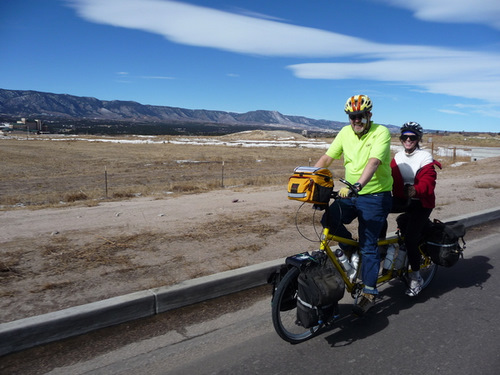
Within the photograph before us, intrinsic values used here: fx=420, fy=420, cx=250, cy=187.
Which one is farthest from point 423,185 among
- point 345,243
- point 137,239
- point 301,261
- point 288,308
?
point 137,239

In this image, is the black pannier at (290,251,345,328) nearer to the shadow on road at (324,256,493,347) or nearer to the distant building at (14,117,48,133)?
the shadow on road at (324,256,493,347)

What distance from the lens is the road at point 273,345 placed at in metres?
3.45

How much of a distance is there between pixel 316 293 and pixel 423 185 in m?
1.91

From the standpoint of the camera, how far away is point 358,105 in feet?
13.2

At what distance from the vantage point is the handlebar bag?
12.0 feet

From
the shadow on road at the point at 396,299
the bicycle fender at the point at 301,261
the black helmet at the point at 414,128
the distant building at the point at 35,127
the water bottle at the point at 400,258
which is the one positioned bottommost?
the distant building at the point at 35,127

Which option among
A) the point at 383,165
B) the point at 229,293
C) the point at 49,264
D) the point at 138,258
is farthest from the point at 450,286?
the point at 49,264

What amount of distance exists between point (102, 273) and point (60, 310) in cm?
118

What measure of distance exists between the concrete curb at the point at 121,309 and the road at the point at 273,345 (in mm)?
87

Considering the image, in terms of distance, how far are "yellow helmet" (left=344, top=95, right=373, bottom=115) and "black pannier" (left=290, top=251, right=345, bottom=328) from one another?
4.73 ft

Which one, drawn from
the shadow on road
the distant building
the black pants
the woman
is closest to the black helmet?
the woman

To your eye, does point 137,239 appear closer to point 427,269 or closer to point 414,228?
point 414,228

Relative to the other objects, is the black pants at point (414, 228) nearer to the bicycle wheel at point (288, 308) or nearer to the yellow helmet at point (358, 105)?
the yellow helmet at point (358, 105)

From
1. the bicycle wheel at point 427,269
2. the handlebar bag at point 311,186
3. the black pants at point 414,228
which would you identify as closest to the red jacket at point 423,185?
the black pants at point 414,228
